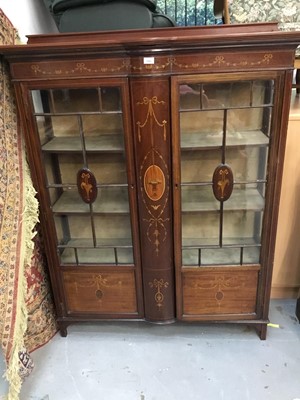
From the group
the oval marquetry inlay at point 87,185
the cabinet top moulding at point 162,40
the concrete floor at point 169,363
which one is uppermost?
the cabinet top moulding at point 162,40

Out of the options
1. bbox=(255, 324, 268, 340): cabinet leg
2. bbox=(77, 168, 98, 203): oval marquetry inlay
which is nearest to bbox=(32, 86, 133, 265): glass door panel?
bbox=(77, 168, 98, 203): oval marquetry inlay

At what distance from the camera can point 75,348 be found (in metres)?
1.78

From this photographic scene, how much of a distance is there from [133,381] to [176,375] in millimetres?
191

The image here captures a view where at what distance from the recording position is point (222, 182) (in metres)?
1.51

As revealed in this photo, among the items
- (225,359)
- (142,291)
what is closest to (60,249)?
(142,291)

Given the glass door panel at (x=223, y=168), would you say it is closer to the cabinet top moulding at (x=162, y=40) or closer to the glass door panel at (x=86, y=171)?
the cabinet top moulding at (x=162, y=40)

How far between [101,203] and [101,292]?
0.44m

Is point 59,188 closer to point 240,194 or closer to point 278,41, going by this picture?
point 240,194

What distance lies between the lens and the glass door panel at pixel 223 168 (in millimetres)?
1394

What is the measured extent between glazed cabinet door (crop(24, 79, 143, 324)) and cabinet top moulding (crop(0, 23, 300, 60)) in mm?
125

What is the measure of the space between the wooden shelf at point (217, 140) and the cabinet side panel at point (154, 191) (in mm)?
126

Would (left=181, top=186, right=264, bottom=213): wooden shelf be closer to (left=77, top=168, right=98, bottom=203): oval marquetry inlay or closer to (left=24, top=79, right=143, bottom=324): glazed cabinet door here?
(left=24, top=79, right=143, bottom=324): glazed cabinet door

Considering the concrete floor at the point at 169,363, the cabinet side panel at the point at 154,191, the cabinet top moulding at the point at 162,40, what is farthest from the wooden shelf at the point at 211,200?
the concrete floor at the point at 169,363

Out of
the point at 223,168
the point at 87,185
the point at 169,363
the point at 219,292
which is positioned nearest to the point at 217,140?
the point at 223,168
